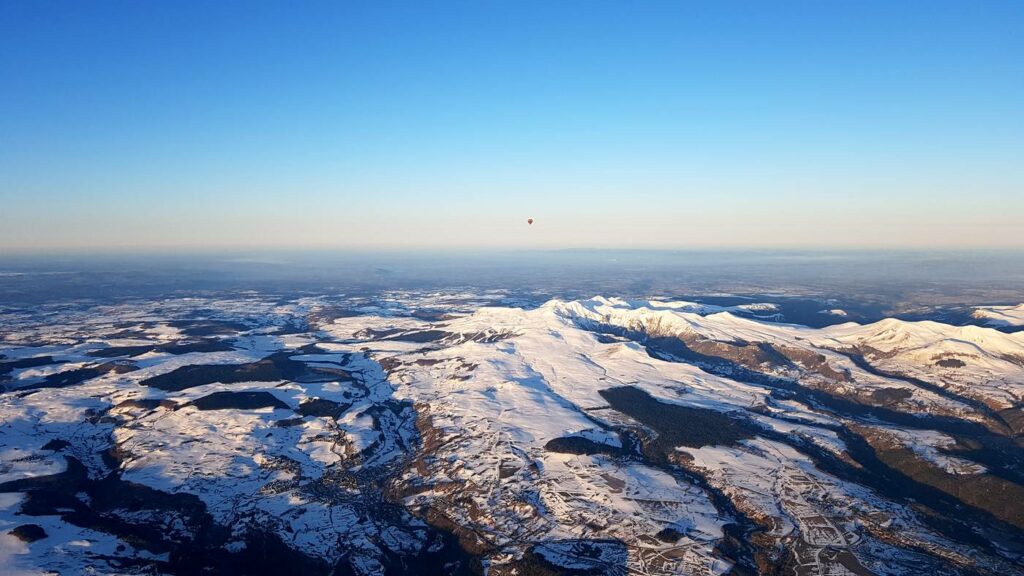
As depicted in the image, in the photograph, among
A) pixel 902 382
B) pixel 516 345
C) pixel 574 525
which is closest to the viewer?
pixel 574 525

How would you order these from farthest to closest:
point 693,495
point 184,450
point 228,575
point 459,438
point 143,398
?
point 143,398 → point 459,438 → point 184,450 → point 693,495 → point 228,575

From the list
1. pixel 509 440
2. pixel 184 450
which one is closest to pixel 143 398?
pixel 184 450

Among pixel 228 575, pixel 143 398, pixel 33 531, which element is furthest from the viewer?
pixel 143 398

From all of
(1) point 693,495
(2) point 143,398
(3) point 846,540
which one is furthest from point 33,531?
(3) point 846,540

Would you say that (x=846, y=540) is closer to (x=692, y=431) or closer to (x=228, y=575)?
(x=692, y=431)

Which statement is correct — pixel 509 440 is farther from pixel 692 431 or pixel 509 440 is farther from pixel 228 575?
pixel 228 575

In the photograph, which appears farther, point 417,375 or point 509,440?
point 417,375
